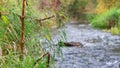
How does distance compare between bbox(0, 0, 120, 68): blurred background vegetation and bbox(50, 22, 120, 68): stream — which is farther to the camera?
bbox(50, 22, 120, 68): stream

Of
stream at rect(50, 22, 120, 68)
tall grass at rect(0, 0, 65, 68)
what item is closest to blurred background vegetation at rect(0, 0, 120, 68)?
tall grass at rect(0, 0, 65, 68)

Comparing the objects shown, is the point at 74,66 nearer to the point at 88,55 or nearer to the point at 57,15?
the point at 88,55

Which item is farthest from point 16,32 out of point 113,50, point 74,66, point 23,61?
point 113,50

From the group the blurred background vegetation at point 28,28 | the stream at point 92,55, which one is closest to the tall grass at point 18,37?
the blurred background vegetation at point 28,28

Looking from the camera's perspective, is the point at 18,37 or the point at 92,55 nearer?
the point at 18,37

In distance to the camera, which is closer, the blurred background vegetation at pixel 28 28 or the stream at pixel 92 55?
the blurred background vegetation at pixel 28 28

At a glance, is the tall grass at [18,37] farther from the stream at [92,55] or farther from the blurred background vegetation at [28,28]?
Answer: the stream at [92,55]

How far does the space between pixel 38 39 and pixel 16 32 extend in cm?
40

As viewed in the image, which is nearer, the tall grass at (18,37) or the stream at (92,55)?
the tall grass at (18,37)

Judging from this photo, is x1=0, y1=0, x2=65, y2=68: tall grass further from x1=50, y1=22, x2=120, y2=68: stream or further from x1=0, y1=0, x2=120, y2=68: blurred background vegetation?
x1=50, y1=22, x2=120, y2=68: stream

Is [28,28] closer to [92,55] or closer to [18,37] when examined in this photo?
[18,37]

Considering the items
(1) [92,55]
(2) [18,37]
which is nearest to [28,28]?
(2) [18,37]

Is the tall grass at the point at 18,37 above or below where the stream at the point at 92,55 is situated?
above

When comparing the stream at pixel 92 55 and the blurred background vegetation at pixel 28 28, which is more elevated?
the blurred background vegetation at pixel 28 28
